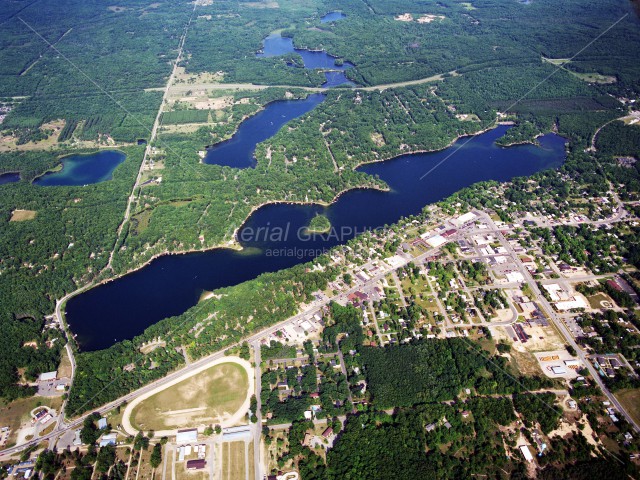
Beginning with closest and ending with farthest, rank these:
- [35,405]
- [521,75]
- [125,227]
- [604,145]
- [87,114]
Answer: [35,405] → [125,227] → [604,145] → [87,114] → [521,75]

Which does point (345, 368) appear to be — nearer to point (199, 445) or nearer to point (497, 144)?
point (199, 445)

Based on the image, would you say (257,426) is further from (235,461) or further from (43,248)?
(43,248)

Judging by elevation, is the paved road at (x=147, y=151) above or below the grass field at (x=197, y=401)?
below

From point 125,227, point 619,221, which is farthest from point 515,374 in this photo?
point 125,227

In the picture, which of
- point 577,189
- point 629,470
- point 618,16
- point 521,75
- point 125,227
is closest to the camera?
point 629,470

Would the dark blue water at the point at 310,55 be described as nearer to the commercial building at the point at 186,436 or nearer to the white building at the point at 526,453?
the commercial building at the point at 186,436

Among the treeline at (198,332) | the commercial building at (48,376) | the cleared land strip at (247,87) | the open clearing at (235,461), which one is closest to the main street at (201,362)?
the treeline at (198,332)
